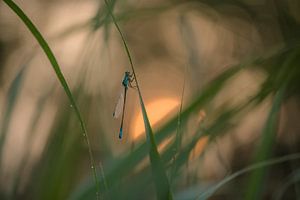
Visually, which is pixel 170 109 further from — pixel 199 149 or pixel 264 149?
pixel 264 149

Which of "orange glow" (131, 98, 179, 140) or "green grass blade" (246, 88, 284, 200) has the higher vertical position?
"orange glow" (131, 98, 179, 140)

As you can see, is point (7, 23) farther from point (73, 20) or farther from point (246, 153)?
point (73, 20)

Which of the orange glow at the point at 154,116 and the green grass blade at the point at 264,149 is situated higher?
the orange glow at the point at 154,116

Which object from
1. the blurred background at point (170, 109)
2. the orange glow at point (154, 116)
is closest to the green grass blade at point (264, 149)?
the blurred background at point (170, 109)

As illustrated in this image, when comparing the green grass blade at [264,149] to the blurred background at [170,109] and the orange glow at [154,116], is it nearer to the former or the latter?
the blurred background at [170,109]

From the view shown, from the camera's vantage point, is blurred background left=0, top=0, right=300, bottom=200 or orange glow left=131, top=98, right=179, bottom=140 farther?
orange glow left=131, top=98, right=179, bottom=140

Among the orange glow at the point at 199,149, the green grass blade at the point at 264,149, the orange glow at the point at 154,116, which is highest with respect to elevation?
the orange glow at the point at 154,116

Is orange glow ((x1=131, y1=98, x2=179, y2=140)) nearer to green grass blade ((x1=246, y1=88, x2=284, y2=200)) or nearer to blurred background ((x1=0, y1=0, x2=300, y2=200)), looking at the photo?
blurred background ((x1=0, y1=0, x2=300, y2=200))

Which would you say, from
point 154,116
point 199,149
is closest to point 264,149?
point 199,149

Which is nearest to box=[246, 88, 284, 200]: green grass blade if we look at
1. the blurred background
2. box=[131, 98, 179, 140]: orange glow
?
the blurred background
